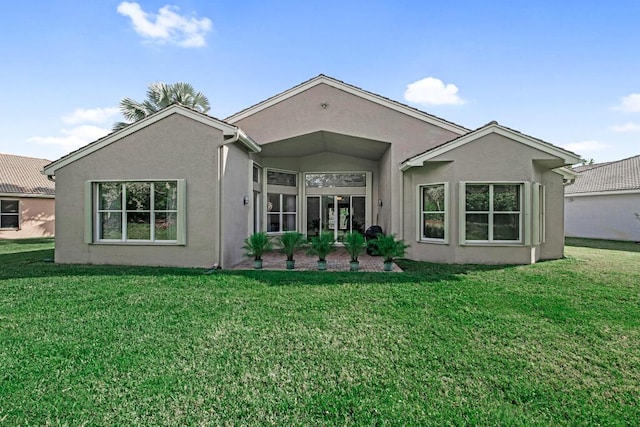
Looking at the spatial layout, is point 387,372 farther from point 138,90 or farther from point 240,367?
point 138,90

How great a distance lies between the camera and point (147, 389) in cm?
391

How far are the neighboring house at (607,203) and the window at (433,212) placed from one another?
15.2 m

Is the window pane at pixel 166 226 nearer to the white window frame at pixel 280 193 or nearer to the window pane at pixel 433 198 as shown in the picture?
the white window frame at pixel 280 193

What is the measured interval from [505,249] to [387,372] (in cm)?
945

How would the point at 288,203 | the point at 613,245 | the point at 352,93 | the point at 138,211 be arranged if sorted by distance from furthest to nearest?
the point at 613,245 → the point at 288,203 → the point at 352,93 → the point at 138,211

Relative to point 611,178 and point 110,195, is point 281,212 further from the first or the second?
point 611,178

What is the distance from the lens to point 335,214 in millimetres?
18406

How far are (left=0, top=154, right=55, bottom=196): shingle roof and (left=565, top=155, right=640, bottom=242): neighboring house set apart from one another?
124 ft

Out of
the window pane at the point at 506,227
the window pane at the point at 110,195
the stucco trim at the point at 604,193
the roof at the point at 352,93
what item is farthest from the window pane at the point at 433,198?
the stucco trim at the point at 604,193

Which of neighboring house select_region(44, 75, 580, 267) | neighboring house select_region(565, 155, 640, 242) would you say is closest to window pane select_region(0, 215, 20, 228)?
neighboring house select_region(44, 75, 580, 267)

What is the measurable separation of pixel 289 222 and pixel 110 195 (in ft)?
27.8

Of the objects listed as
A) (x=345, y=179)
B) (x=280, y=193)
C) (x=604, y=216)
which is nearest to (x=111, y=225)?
(x=280, y=193)

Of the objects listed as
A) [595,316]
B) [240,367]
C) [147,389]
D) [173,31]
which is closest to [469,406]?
[240,367]

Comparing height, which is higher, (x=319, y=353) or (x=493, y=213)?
(x=493, y=213)
